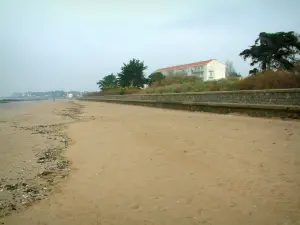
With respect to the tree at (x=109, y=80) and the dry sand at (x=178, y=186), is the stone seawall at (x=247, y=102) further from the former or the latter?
the tree at (x=109, y=80)

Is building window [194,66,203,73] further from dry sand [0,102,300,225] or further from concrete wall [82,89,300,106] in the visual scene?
dry sand [0,102,300,225]

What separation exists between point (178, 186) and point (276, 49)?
28748mm

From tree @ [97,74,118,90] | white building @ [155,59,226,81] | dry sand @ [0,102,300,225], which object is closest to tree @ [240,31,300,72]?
dry sand @ [0,102,300,225]

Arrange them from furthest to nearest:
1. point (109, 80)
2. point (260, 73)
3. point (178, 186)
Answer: point (109, 80), point (260, 73), point (178, 186)

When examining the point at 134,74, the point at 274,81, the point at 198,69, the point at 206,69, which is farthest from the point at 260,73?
the point at 198,69

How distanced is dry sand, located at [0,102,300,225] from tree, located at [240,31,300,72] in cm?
2472

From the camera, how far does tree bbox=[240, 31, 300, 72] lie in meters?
26.5

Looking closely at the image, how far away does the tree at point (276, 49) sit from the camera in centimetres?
2650

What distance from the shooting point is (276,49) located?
26.9 metres

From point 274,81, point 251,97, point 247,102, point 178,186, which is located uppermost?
point 274,81

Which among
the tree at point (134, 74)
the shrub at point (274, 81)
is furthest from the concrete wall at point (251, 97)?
the tree at point (134, 74)

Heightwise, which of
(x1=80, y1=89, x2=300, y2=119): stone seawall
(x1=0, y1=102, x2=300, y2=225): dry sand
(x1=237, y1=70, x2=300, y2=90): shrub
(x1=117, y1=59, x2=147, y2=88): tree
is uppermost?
(x1=117, y1=59, x2=147, y2=88): tree

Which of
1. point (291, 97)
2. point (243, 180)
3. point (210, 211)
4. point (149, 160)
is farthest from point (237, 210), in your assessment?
point (291, 97)

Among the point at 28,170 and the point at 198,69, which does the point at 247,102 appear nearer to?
the point at 28,170
